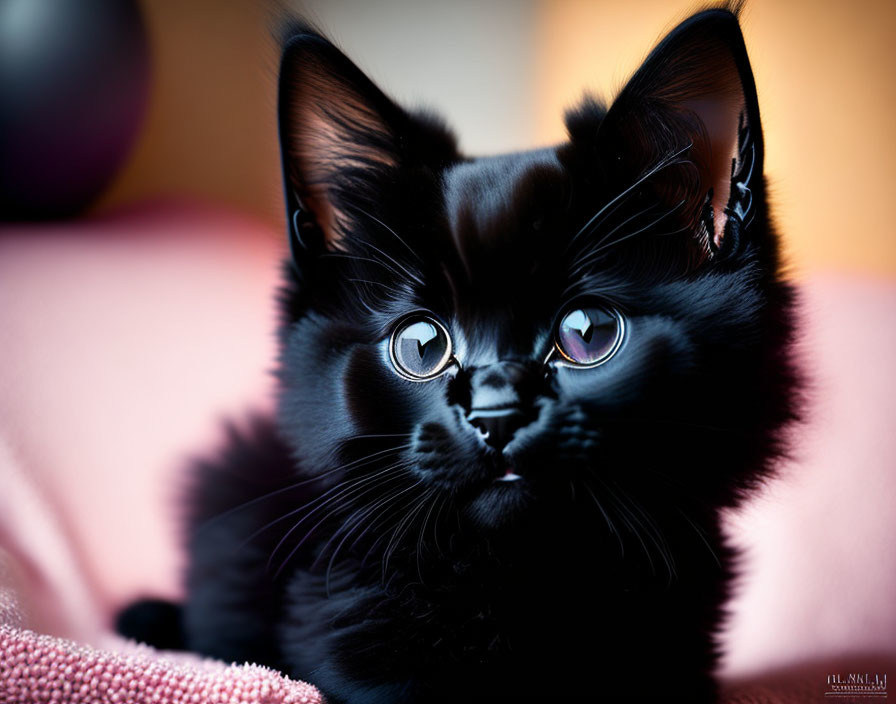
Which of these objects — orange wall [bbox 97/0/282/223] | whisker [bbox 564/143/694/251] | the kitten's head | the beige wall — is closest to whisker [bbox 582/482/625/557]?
the kitten's head

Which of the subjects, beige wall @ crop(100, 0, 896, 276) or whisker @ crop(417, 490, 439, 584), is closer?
whisker @ crop(417, 490, 439, 584)

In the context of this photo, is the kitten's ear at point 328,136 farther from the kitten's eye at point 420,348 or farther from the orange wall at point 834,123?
the orange wall at point 834,123

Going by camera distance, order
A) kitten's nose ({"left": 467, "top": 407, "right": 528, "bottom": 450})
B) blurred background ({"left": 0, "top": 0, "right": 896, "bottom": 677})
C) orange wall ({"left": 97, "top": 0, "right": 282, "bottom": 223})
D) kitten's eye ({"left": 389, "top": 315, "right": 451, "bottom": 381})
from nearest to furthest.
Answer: kitten's nose ({"left": 467, "top": 407, "right": 528, "bottom": 450}) < kitten's eye ({"left": 389, "top": 315, "right": 451, "bottom": 381}) < blurred background ({"left": 0, "top": 0, "right": 896, "bottom": 677}) < orange wall ({"left": 97, "top": 0, "right": 282, "bottom": 223})

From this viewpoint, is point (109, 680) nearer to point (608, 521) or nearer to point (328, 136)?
point (608, 521)

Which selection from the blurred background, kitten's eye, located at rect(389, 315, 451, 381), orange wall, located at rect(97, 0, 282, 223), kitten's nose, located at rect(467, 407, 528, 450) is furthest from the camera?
orange wall, located at rect(97, 0, 282, 223)

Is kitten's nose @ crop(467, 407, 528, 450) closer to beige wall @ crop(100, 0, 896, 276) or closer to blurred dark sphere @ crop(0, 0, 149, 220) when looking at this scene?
beige wall @ crop(100, 0, 896, 276)

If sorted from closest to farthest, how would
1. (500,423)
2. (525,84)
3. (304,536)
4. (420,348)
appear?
(500,423) → (420,348) → (304,536) → (525,84)

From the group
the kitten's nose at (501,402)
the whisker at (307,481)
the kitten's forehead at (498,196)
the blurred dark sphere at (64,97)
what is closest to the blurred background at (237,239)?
the blurred dark sphere at (64,97)

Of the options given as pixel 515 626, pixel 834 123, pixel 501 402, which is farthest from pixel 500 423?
pixel 834 123
